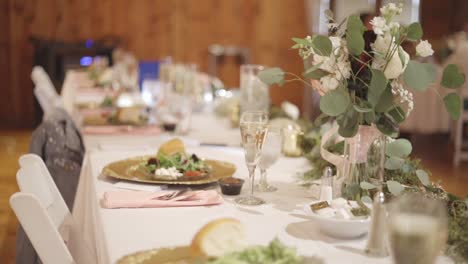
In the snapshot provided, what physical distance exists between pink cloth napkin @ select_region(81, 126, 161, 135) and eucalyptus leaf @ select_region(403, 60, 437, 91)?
4.93 ft

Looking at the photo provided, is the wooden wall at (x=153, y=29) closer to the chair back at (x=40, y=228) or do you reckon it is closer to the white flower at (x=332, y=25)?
the white flower at (x=332, y=25)

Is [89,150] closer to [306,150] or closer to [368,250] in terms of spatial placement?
[306,150]

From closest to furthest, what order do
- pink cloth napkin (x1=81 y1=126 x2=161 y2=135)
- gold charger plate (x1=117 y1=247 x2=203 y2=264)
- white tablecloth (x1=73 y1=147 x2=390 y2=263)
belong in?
gold charger plate (x1=117 y1=247 x2=203 y2=264) → white tablecloth (x1=73 y1=147 x2=390 y2=263) → pink cloth napkin (x1=81 y1=126 x2=161 y2=135)

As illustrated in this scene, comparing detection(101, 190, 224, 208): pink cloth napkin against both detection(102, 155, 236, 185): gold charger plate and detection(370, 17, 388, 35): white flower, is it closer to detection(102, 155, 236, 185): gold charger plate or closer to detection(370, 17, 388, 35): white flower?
detection(102, 155, 236, 185): gold charger plate

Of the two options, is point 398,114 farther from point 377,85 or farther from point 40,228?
point 40,228

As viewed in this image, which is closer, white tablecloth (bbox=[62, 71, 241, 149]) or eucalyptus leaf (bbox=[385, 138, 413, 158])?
eucalyptus leaf (bbox=[385, 138, 413, 158])

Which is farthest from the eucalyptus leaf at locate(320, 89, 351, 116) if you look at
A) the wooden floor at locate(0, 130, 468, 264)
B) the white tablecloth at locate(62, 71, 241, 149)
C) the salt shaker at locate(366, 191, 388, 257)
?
the wooden floor at locate(0, 130, 468, 264)

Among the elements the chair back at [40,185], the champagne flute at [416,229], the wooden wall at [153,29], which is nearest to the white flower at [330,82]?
the champagne flute at [416,229]

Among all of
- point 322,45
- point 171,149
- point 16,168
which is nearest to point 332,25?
point 322,45

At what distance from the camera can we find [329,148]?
1991 mm

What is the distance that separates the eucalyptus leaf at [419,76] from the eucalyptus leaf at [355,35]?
126 millimetres

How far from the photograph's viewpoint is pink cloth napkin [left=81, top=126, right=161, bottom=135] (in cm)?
286

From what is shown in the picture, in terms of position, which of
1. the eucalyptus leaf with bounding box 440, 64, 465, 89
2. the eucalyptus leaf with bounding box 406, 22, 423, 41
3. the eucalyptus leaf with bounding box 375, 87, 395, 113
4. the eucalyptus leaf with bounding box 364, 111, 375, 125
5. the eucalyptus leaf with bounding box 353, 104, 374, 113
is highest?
the eucalyptus leaf with bounding box 406, 22, 423, 41

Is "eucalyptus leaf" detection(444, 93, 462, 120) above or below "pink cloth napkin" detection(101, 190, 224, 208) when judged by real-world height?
above
